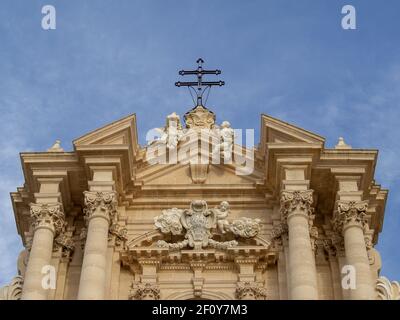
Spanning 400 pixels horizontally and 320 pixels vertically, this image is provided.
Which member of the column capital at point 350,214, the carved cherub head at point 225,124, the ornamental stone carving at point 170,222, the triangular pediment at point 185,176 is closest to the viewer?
the column capital at point 350,214

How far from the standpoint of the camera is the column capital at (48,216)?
1166 inches

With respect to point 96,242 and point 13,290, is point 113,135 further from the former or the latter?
point 13,290

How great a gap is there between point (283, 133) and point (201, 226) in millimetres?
3669

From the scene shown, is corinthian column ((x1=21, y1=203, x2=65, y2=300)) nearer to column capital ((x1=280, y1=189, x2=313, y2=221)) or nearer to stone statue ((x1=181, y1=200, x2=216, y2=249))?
stone statue ((x1=181, y1=200, x2=216, y2=249))

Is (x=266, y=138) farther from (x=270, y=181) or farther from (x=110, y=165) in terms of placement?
(x=110, y=165)

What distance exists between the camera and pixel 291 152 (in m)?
30.6

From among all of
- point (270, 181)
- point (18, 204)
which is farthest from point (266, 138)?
point (18, 204)

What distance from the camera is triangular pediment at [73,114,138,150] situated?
30938 millimetres

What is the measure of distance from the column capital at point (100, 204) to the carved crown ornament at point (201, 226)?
1519mm

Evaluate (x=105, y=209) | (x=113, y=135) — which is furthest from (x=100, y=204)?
(x=113, y=135)

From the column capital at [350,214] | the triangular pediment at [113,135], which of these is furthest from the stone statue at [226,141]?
the column capital at [350,214]

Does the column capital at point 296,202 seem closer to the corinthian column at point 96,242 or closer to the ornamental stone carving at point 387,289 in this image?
the ornamental stone carving at point 387,289

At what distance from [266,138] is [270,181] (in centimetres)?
A: 137
